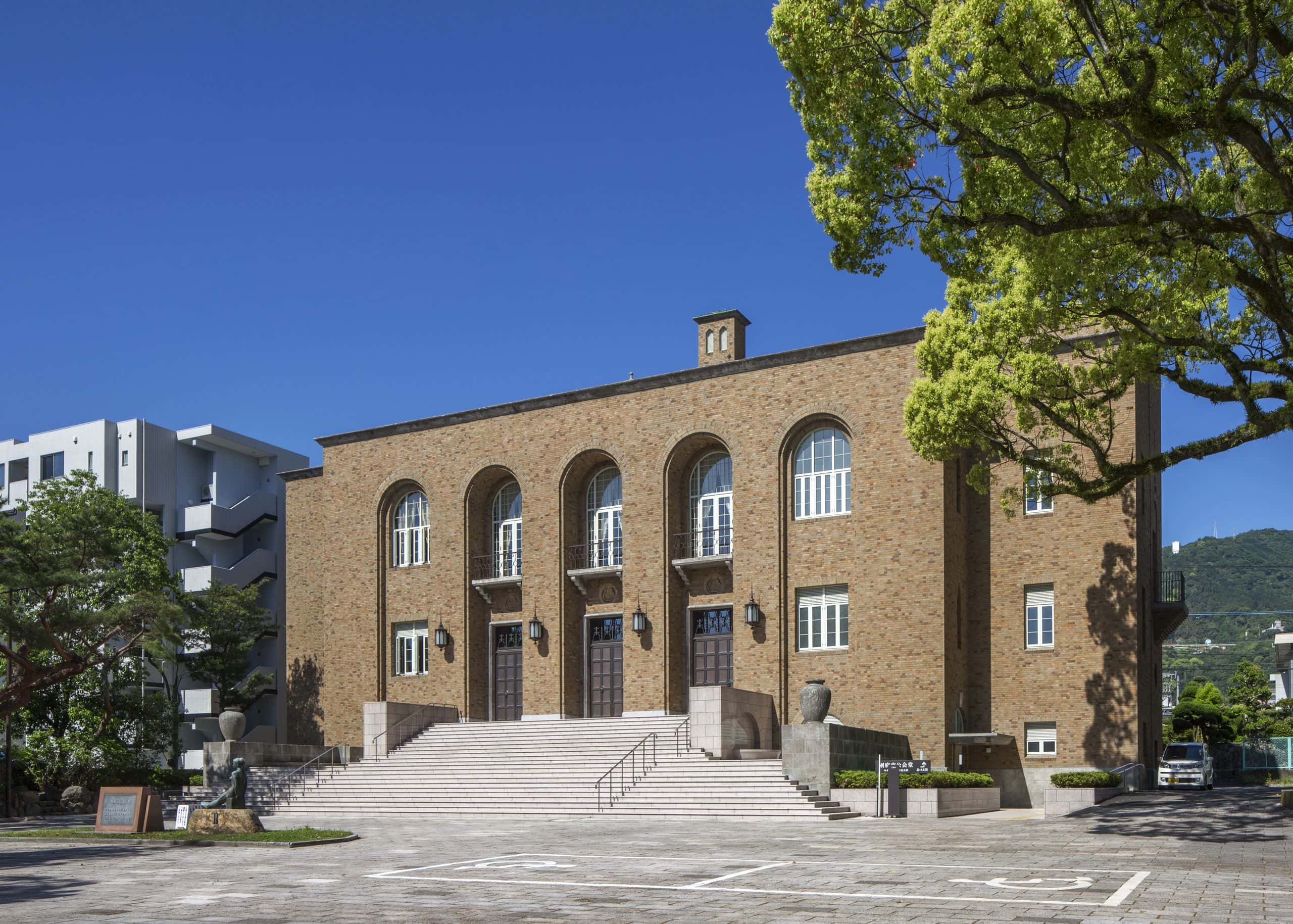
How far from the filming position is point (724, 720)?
27203mm

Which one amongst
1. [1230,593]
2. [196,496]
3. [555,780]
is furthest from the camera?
[1230,593]

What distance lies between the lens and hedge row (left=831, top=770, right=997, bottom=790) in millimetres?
23391

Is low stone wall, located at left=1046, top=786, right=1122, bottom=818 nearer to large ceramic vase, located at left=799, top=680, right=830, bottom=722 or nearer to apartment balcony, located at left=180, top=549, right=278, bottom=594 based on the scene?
large ceramic vase, located at left=799, top=680, right=830, bottom=722

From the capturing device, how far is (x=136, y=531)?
121 feet

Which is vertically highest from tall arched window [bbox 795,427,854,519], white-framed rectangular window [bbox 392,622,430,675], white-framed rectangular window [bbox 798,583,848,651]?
tall arched window [bbox 795,427,854,519]

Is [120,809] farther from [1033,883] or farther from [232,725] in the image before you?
[1033,883]

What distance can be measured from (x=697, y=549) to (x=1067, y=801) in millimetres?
11649

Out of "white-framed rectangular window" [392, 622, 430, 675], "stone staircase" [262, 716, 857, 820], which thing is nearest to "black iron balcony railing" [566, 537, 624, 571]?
"stone staircase" [262, 716, 857, 820]

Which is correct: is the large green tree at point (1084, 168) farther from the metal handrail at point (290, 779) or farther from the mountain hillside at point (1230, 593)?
the mountain hillside at point (1230, 593)

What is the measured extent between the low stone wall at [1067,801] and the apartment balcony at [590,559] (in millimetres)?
12998

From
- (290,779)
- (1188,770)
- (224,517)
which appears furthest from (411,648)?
(1188,770)

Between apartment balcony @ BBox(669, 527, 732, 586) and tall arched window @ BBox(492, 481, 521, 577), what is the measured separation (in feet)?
16.3

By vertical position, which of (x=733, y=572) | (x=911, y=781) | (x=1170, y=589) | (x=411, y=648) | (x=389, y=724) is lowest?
(x=911, y=781)

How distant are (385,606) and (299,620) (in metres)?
4.29
